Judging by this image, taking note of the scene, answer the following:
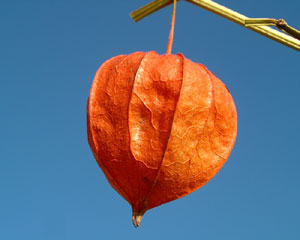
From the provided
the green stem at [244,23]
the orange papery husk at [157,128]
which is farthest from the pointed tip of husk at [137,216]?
the green stem at [244,23]

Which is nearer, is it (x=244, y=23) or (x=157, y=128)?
(x=157, y=128)

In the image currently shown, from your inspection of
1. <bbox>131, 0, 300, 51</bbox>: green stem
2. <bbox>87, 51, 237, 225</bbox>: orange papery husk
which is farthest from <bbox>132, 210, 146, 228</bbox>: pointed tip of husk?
<bbox>131, 0, 300, 51</bbox>: green stem

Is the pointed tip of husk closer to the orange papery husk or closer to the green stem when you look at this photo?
the orange papery husk

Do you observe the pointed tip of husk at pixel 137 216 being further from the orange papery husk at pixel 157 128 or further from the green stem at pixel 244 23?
the green stem at pixel 244 23

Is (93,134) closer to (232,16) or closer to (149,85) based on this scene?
(149,85)

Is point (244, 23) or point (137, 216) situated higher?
point (244, 23)

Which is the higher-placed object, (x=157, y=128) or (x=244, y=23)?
(x=244, y=23)

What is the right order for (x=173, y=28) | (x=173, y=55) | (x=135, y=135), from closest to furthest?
1. (x=135, y=135)
2. (x=173, y=55)
3. (x=173, y=28)

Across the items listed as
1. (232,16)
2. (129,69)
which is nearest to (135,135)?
(129,69)
